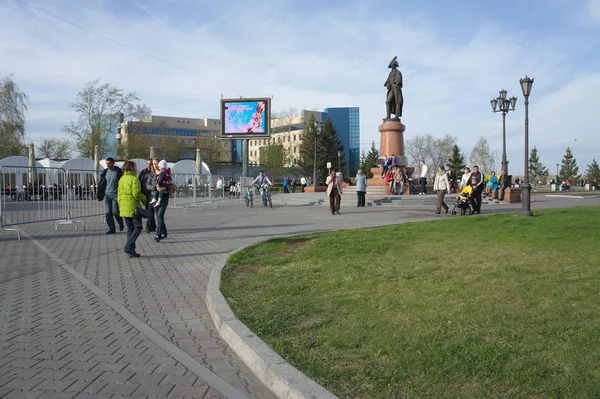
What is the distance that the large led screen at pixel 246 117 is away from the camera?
38688mm

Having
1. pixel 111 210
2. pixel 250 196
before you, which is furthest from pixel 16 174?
pixel 250 196

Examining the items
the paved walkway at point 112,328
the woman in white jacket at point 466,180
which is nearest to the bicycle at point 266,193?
the woman in white jacket at point 466,180

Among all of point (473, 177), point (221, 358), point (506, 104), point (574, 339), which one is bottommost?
point (221, 358)

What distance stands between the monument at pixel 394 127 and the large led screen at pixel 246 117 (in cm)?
979

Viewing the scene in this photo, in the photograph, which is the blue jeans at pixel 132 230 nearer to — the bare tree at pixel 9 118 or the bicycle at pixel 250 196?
the bicycle at pixel 250 196

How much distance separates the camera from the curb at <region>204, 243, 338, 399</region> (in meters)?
3.30

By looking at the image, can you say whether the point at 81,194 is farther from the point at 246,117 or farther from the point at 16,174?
the point at 246,117

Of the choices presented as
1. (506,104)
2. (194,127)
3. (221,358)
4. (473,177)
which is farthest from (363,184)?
(194,127)

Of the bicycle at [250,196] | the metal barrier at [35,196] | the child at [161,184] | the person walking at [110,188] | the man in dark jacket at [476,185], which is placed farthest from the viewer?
the bicycle at [250,196]

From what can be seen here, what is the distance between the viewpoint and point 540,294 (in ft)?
16.2

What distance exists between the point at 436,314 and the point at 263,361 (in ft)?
5.62

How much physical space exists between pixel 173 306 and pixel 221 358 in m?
1.91

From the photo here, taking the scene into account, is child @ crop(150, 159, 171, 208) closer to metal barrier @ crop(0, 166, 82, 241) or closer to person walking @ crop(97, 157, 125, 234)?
person walking @ crop(97, 157, 125, 234)

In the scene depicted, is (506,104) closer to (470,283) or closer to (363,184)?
(363,184)
